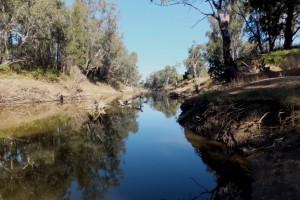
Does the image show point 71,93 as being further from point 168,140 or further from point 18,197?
point 18,197

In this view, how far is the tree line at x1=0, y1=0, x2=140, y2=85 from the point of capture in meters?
46.3

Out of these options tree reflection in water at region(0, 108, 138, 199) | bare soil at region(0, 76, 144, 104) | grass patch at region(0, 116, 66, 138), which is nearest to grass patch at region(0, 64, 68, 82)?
bare soil at region(0, 76, 144, 104)

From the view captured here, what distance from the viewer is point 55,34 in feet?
188

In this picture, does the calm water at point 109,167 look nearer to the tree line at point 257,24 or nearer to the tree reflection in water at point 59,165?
the tree reflection in water at point 59,165

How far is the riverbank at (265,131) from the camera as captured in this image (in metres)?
8.77

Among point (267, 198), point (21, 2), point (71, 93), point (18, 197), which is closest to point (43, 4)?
point (21, 2)

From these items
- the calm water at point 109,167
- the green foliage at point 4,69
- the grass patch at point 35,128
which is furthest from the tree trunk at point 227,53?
the green foliage at point 4,69

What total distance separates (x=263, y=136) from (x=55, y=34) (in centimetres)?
5255

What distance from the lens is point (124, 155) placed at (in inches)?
558

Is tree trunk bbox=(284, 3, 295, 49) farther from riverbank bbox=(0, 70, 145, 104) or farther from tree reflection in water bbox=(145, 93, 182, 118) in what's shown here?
riverbank bbox=(0, 70, 145, 104)

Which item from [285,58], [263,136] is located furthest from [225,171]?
[285,58]

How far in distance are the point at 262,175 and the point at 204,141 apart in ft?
20.9

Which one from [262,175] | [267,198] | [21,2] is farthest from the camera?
[21,2]

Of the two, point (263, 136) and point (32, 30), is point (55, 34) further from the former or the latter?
point (263, 136)
